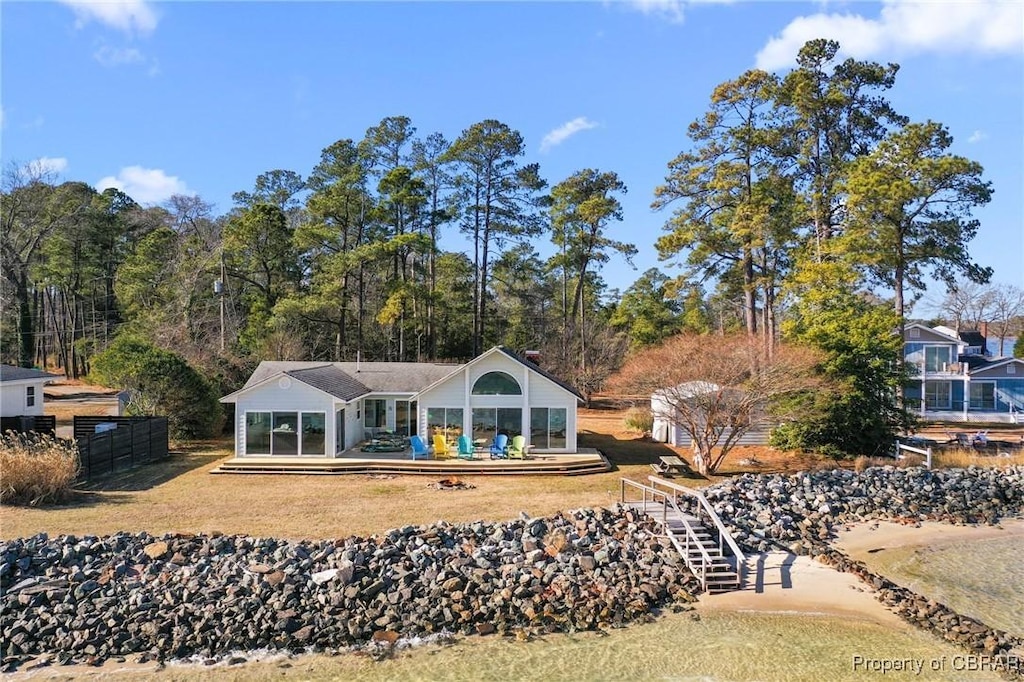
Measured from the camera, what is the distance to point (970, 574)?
11547 millimetres

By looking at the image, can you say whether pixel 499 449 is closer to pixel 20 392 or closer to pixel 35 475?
pixel 35 475

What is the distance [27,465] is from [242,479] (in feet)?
15.7

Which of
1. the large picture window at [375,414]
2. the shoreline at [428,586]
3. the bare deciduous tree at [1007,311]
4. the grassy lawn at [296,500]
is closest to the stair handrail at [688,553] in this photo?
the shoreline at [428,586]

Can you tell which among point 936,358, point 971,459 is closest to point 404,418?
point 971,459

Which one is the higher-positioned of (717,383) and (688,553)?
(717,383)

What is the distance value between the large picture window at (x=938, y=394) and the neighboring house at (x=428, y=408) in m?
22.1

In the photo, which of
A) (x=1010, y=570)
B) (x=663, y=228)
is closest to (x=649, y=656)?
(x=1010, y=570)

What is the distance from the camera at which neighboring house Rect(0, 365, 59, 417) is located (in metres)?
19.9

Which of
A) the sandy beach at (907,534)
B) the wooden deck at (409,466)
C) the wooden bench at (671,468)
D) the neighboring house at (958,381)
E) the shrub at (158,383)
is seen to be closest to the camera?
the sandy beach at (907,534)

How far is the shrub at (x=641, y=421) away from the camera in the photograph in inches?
1000

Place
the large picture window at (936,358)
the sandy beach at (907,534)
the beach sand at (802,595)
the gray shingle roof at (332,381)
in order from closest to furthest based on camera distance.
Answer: the beach sand at (802,595), the sandy beach at (907,534), the gray shingle roof at (332,381), the large picture window at (936,358)

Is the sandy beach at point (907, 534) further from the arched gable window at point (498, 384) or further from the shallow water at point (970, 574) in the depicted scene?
the arched gable window at point (498, 384)

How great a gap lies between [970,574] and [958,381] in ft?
79.3

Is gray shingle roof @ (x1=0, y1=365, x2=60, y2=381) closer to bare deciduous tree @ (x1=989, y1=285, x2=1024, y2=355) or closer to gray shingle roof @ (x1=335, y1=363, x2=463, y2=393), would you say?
gray shingle roof @ (x1=335, y1=363, x2=463, y2=393)
